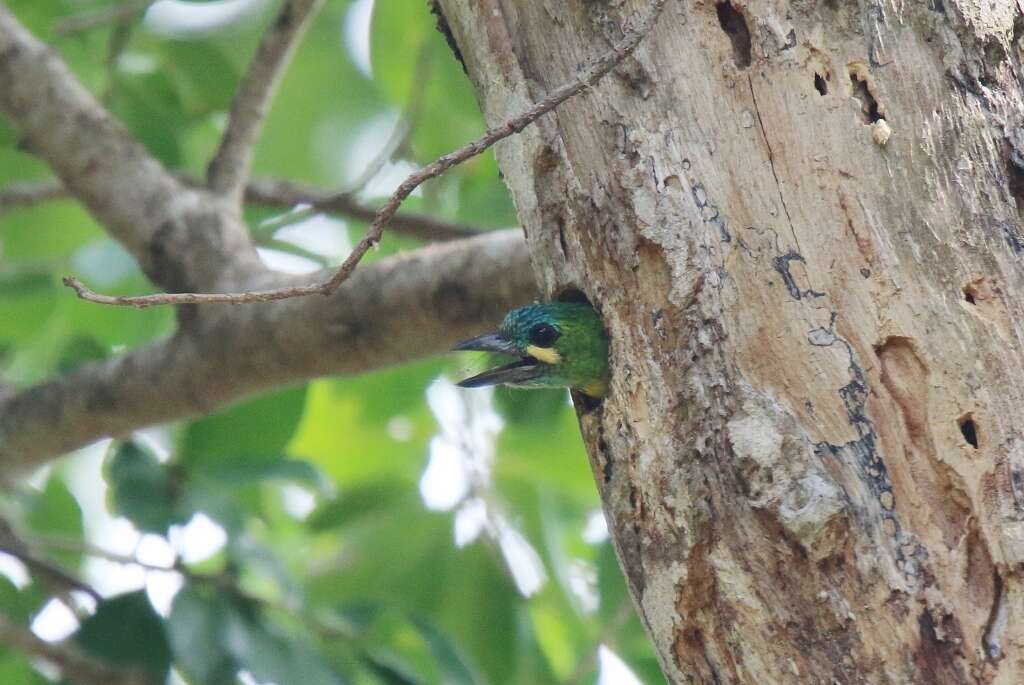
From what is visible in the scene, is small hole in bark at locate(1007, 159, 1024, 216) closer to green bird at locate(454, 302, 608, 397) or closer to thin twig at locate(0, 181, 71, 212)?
green bird at locate(454, 302, 608, 397)

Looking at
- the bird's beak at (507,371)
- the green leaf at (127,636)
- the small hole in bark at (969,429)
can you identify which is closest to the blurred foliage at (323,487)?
the green leaf at (127,636)

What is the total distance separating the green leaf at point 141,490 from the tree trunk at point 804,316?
2374 millimetres

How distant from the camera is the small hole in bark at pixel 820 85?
113 inches

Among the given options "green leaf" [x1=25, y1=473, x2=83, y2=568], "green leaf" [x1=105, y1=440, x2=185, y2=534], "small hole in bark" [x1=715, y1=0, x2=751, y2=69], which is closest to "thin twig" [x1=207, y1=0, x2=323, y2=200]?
Result: "green leaf" [x1=105, y1=440, x2=185, y2=534]

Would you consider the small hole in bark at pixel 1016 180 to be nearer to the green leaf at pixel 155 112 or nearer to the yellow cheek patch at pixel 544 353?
the yellow cheek patch at pixel 544 353

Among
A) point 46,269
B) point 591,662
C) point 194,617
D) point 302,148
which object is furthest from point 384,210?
point 302,148

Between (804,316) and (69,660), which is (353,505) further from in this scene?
(804,316)

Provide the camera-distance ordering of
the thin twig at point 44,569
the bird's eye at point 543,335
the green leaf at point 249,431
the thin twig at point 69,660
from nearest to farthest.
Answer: the bird's eye at point 543,335
the thin twig at point 69,660
the thin twig at point 44,569
the green leaf at point 249,431

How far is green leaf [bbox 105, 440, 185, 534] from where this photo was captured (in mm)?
4887

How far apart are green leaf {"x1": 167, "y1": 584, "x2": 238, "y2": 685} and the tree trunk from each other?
207 centimetres

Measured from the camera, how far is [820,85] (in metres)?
2.89

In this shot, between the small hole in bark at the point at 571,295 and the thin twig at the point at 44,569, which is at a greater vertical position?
the thin twig at the point at 44,569

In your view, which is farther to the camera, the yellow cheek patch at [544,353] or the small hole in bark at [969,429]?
the yellow cheek patch at [544,353]

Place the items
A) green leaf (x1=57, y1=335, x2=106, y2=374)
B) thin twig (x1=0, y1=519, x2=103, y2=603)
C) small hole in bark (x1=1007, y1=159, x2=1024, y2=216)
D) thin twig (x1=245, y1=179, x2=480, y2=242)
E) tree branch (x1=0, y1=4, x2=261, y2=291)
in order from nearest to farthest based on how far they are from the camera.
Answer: small hole in bark (x1=1007, y1=159, x2=1024, y2=216) < thin twig (x1=0, y1=519, x2=103, y2=603) < tree branch (x1=0, y1=4, x2=261, y2=291) < thin twig (x1=245, y1=179, x2=480, y2=242) < green leaf (x1=57, y1=335, x2=106, y2=374)
